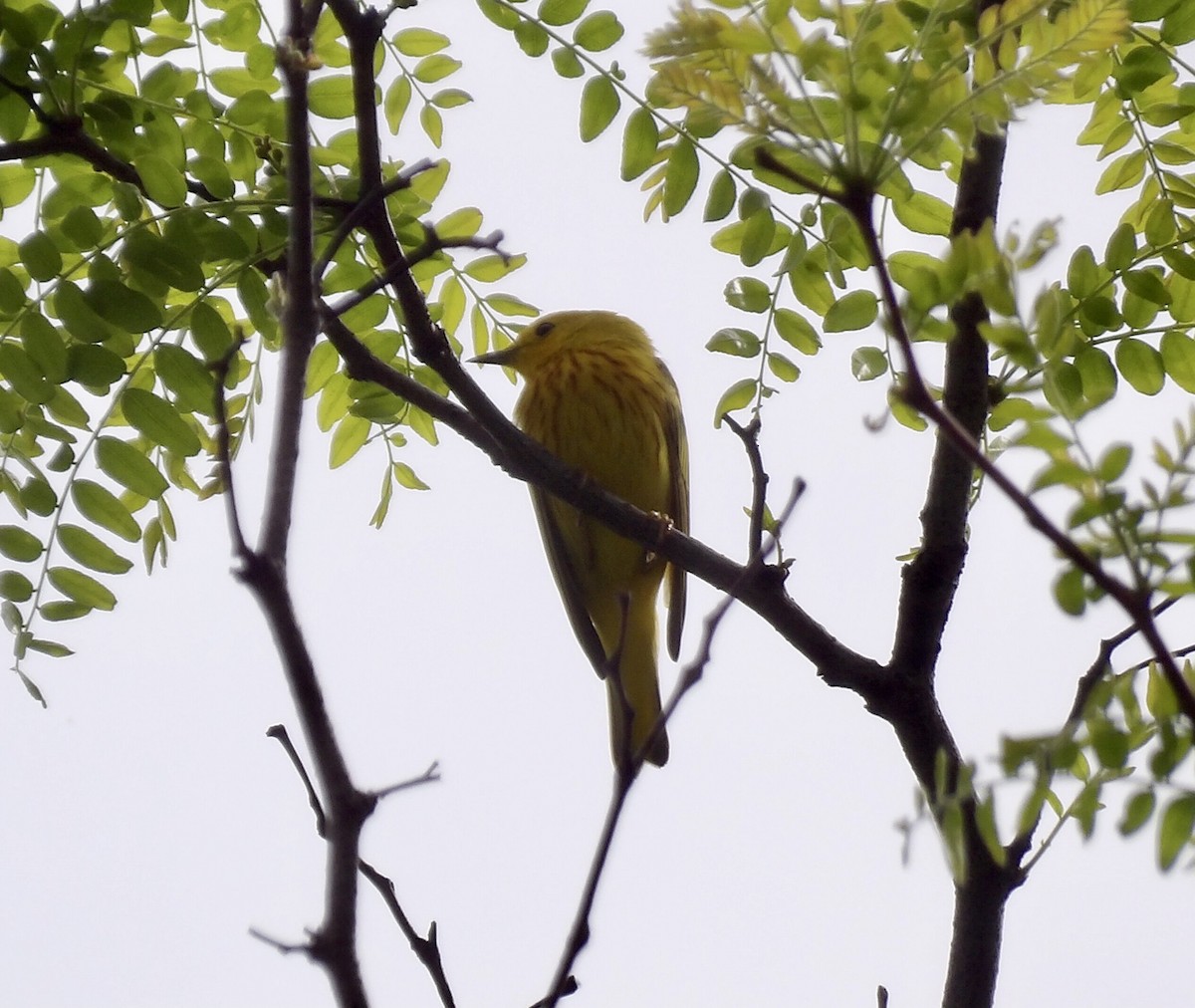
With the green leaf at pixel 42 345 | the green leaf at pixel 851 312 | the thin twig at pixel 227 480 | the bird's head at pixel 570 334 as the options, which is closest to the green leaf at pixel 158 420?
the green leaf at pixel 42 345

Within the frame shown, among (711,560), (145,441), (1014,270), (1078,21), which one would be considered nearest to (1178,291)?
(711,560)

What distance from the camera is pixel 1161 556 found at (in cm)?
129

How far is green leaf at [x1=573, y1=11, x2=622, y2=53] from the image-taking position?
3104 millimetres

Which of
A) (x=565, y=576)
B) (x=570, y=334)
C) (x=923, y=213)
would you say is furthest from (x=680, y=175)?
(x=570, y=334)

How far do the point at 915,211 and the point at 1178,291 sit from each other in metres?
0.55

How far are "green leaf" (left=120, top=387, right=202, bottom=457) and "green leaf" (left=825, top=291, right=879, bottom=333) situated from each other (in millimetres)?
1320

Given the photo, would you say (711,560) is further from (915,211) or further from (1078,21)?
(1078,21)

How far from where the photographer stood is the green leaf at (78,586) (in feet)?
9.23

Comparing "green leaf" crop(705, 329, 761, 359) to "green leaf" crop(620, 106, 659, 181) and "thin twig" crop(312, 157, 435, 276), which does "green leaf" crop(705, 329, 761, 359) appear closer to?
"green leaf" crop(620, 106, 659, 181)

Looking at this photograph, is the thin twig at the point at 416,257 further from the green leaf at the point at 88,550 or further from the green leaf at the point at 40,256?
the green leaf at the point at 88,550

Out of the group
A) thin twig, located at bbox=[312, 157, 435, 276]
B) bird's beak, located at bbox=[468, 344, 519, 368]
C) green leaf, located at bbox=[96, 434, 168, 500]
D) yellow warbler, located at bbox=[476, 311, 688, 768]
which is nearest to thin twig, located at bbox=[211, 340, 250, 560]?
thin twig, located at bbox=[312, 157, 435, 276]

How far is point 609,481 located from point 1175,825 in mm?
3912

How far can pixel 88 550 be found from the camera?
2842 millimetres

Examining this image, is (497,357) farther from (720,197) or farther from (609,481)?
(609,481)
